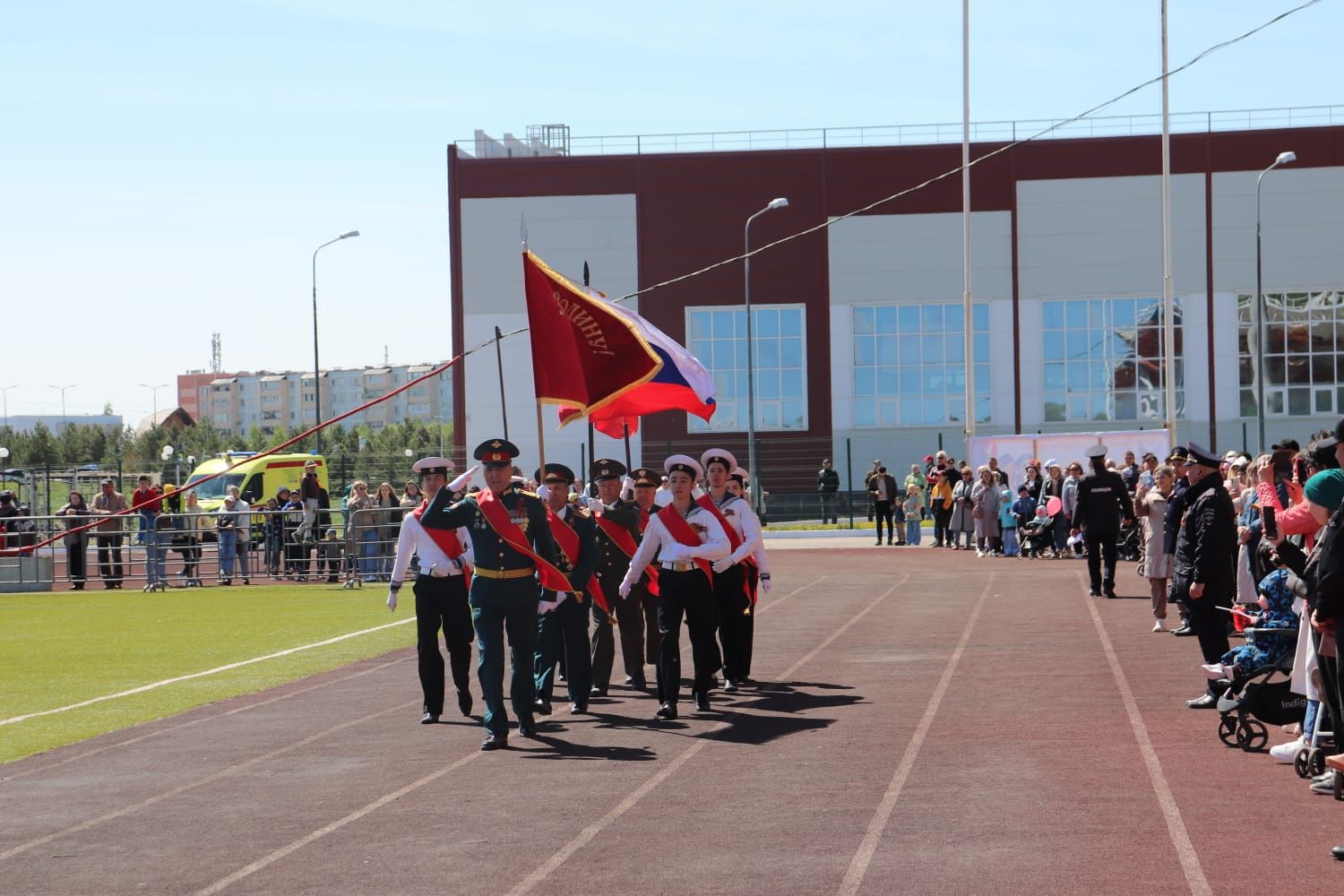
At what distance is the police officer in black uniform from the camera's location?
70.2 feet

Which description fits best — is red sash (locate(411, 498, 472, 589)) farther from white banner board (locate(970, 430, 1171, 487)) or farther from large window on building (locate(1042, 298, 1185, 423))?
large window on building (locate(1042, 298, 1185, 423))

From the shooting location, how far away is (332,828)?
8570 mm

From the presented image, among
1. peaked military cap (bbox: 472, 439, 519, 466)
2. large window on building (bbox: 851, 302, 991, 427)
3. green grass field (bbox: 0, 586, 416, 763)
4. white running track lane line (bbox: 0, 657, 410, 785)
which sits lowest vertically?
green grass field (bbox: 0, 586, 416, 763)

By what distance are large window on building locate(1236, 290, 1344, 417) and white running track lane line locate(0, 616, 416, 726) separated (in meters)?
41.2

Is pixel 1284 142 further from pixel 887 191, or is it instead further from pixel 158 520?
pixel 158 520

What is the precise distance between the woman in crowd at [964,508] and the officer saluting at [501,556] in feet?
74.8

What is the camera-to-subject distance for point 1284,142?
5616 centimetres

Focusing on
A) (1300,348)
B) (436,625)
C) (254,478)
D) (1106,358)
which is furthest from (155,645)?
(1300,348)

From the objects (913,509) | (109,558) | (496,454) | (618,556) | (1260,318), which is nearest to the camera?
(496,454)

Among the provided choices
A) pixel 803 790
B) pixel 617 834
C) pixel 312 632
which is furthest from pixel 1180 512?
pixel 312 632

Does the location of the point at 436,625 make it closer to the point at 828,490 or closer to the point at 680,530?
the point at 680,530

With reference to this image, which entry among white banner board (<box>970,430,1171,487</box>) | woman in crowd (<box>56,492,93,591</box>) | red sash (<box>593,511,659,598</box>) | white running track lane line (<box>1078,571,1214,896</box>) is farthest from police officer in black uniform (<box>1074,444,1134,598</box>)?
woman in crowd (<box>56,492,93,591</box>)

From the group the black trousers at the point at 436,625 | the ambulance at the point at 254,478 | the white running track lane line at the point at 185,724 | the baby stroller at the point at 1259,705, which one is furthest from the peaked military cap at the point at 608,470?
the ambulance at the point at 254,478

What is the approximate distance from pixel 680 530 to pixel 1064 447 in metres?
24.0
